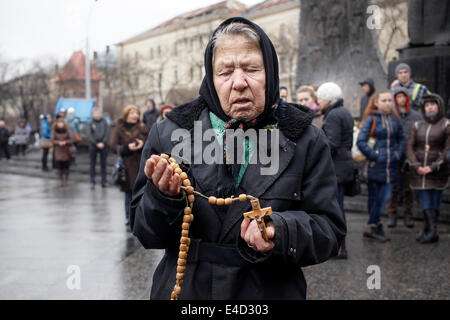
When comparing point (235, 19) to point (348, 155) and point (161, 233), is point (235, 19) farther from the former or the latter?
point (348, 155)

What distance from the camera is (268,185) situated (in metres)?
1.96

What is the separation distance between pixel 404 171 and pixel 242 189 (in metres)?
6.14

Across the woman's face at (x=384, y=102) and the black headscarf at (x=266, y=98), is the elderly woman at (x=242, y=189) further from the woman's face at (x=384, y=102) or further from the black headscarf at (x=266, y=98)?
the woman's face at (x=384, y=102)

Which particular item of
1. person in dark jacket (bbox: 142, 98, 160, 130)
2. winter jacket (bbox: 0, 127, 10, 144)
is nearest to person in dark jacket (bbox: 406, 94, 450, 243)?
person in dark jacket (bbox: 142, 98, 160, 130)

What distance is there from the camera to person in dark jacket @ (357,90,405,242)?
6.70 metres

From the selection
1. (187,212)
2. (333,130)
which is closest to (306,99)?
(333,130)

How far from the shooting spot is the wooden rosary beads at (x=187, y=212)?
174cm

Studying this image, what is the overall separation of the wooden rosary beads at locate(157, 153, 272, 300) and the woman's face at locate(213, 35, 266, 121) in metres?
0.35

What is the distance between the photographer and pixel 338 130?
6.01 metres

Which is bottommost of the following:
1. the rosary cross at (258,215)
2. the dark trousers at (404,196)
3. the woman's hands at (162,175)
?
the dark trousers at (404,196)

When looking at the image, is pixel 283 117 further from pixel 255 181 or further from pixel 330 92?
pixel 330 92

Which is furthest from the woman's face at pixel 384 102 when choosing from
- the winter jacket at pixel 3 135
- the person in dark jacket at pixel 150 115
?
the winter jacket at pixel 3 135

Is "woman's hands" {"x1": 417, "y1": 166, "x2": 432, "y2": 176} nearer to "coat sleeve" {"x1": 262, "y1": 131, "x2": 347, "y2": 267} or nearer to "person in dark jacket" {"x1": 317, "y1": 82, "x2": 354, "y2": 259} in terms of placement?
"person in dark jacket" {"x1": 317, "y1": 82, "x2": 354, "y2": 259}
